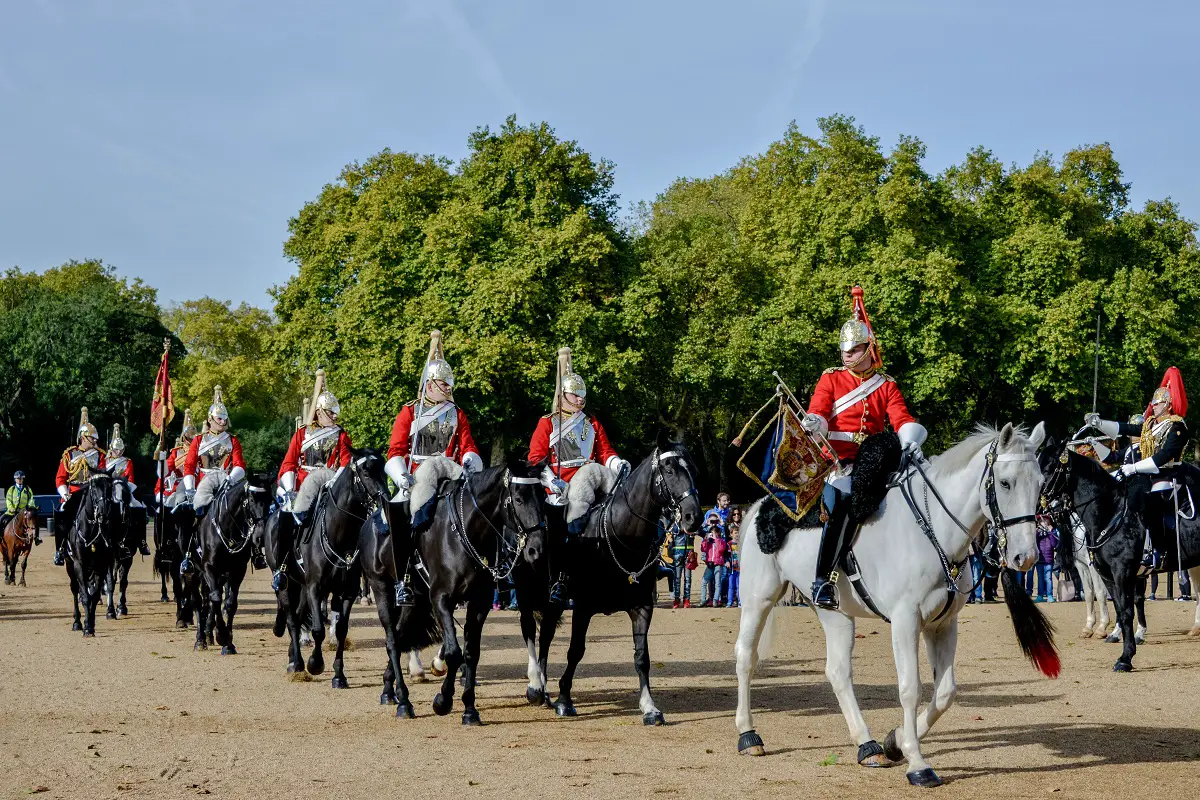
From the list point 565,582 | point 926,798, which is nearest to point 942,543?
point 926,798

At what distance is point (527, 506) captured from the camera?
12.1 metres

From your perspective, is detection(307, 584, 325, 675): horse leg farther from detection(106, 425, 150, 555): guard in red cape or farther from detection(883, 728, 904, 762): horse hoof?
detection(106, 425, 150, 555): guard in red cape

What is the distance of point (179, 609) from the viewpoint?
22.6 metres

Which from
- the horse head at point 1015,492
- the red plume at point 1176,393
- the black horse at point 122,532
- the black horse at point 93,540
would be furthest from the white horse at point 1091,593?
the black horse at point 93,540

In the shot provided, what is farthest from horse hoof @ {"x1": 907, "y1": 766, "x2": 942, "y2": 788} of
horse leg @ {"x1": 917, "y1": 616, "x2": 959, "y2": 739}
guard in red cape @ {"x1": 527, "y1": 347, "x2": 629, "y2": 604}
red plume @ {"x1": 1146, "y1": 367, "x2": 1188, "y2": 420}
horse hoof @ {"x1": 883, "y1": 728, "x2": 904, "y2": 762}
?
red plume @ {"x1": 1146, "y1": 367, "x2": 1188, "y2": 420}

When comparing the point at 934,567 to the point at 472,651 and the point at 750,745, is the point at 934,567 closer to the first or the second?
the point at 750,745

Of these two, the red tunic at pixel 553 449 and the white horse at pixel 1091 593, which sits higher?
the red tunic at pixel 553 449

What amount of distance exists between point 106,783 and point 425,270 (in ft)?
118

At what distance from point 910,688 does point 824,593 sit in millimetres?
1032

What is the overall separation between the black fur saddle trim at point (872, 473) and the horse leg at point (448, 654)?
13.6 feet

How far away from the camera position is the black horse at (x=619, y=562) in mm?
12484

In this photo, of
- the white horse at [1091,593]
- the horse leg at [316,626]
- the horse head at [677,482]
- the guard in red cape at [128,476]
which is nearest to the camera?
the horse head at [677,482]

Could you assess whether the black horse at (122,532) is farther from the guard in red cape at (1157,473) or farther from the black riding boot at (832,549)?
the black riding boot at (832,549)

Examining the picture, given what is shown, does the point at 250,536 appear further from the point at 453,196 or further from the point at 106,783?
the point at 453,196
